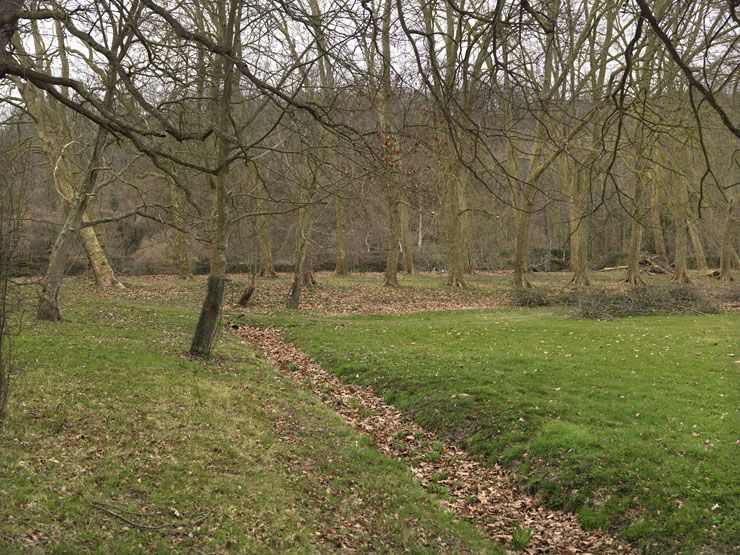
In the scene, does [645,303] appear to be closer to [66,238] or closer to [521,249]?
[521,249]

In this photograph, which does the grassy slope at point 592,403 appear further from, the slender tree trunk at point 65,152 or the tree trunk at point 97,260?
the tree trunk at point 97,260

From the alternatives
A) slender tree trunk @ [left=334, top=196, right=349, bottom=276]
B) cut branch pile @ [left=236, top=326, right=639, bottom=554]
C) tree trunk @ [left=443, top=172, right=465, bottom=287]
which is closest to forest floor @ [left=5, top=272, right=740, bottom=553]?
cut branch pile @ [left=236, top=326, right=639, bottom=554]


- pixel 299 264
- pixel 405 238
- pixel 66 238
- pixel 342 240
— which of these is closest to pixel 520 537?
pixel 66 238

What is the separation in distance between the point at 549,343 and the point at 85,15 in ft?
39.1

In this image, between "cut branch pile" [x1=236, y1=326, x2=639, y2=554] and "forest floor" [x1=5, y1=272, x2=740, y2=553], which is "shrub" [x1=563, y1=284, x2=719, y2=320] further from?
"cut branch pile" [x1=236, y1=326, x2=639, y2=554]

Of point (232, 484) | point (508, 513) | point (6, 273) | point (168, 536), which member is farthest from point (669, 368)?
point (6, 273)

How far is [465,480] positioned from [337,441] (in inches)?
68.5

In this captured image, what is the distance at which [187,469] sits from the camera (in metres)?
6.63

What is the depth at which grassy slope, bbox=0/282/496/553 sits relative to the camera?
5.33 m

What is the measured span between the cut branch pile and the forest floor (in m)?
0.17

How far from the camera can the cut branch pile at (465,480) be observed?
21.7 feet

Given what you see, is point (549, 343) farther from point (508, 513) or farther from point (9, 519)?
point (9, 519)

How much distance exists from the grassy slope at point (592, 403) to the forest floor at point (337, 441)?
0.03 m

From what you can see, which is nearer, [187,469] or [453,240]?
[187,469]
